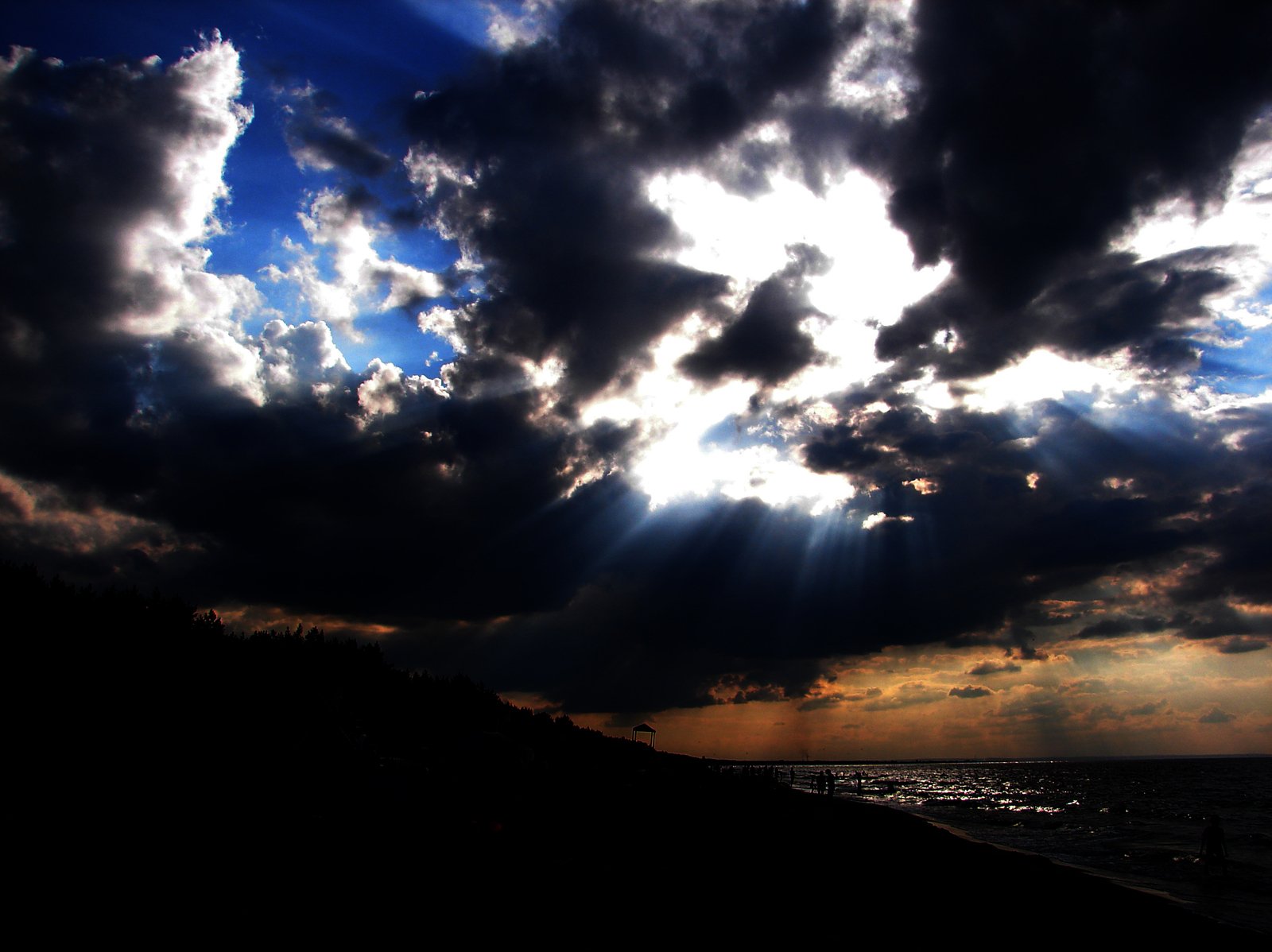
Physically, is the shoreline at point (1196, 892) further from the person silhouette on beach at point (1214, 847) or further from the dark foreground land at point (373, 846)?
the dark foreground land at point (373, 846)

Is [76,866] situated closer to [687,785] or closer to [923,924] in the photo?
[923,924]

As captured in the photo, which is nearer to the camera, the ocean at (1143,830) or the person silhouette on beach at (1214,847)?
the ocean at (1143,830)

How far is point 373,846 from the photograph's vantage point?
46.8 feet

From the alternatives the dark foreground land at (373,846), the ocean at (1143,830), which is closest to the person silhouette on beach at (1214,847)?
the ocean at (1143,830)

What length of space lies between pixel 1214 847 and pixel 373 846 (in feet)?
81.8

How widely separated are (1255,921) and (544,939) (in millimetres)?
16687

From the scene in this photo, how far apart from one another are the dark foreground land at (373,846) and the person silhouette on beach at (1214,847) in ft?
15.4

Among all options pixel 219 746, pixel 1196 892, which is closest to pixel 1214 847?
pixel 1196 892

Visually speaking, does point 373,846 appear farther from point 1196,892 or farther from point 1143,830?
point 1143,830

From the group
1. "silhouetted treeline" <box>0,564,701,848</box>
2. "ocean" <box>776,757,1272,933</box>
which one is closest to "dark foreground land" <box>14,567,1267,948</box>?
"silhouetted treeline" <box>0,564,701,848</box>

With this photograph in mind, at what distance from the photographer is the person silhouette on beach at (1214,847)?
2109 centimetres

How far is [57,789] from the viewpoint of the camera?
13352 mm

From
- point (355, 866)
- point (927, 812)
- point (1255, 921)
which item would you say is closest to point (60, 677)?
point (355, 866)

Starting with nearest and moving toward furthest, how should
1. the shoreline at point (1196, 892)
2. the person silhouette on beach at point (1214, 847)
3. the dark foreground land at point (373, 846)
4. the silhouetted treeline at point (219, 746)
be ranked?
1. the dark foreground land at point (373, 846)
2. the silhouetted treeline at point (219, 746)
3. the shoreline at point (1196, 892)
4. the person silhouette on beach at point (1214, 847)
